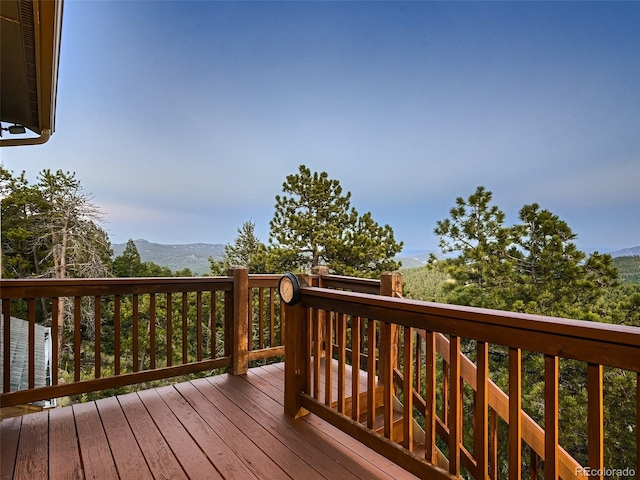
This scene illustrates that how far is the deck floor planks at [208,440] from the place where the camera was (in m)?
1.86

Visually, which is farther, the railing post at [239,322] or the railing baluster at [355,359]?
the railing post at [239,322]

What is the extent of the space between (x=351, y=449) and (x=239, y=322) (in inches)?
67.4

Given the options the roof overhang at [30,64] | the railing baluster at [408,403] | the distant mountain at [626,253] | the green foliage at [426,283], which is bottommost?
the green foliage at [426,283]

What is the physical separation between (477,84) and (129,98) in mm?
17916

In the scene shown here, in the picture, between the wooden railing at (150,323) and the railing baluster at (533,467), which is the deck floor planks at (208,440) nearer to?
the wooden railing at (150,323)

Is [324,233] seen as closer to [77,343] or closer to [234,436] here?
[77,343]

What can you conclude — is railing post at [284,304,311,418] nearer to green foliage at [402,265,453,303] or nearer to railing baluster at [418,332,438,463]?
railing baluster at [418,332,438,463]

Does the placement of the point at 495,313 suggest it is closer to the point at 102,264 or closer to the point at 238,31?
the point at 102,264

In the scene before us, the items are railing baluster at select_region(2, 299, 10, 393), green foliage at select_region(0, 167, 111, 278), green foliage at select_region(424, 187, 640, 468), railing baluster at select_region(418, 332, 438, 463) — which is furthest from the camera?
green foliage at select_region(0, 167, 111, 278)

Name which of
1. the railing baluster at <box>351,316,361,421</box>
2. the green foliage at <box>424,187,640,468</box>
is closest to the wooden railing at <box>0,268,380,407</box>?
the railing baluster at <box>351,316,361,421</box>

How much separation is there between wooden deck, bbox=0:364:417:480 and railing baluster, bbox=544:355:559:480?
86cm

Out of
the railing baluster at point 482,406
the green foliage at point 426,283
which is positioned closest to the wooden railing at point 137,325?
the railing baluster at point 482,406

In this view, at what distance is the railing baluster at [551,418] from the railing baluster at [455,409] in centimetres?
34

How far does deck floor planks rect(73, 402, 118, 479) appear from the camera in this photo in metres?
1.83
